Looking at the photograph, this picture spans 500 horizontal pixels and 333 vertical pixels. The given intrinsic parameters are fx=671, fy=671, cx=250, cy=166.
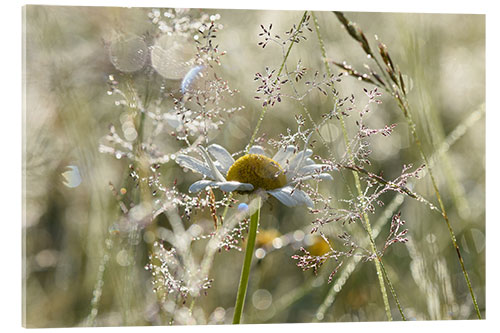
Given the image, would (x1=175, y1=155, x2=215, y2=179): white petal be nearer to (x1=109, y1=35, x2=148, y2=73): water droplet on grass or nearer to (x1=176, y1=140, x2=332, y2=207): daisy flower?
(x1=176, y1=140, x2=332, y2=207): daisy flower

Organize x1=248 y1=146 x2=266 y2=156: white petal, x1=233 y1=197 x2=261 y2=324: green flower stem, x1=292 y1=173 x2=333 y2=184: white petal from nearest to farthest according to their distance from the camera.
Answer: x1=233 y1=197 x2=261 y2=324: green flower stem, x1=292 y1=173 x2=333 y2=184: white petal, x1=248 y1=146 x2=266 y2=156: white petal

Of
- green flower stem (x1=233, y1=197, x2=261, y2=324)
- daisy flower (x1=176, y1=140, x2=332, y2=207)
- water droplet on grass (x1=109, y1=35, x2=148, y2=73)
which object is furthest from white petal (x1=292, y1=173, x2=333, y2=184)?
water droplet on grass (x1=109, y1=35, x2=148, y2=73)

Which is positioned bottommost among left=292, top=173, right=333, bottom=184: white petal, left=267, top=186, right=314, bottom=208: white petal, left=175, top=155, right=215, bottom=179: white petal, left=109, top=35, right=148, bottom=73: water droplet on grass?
left=267, top=186, right=314, bottom=208: white petal

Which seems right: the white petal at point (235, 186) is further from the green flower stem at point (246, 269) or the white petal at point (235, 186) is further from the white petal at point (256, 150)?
the white petal at point (256, 150)

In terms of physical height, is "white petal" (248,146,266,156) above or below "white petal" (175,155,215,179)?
above

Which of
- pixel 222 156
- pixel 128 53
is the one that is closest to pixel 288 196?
pixel 222 156
